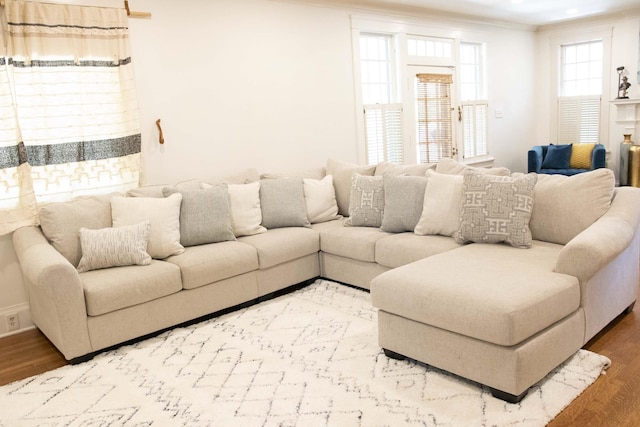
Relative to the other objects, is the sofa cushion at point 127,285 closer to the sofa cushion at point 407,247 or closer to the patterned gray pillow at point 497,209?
the sofa cushion at point 407,247

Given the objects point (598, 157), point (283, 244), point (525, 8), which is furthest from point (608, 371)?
point (525, 8)

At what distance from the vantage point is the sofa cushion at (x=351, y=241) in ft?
12.6

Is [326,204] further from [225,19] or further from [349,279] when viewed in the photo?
[225,19]

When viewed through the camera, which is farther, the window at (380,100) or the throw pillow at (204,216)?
the window at (380,100)

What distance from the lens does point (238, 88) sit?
15.8 ft

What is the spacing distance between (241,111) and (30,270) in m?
2.42

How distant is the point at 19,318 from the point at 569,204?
3754 millimetres

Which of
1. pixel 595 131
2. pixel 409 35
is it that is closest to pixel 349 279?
pixel 409 35

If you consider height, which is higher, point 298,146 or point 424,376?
point 298,146

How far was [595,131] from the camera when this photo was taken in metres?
7.93

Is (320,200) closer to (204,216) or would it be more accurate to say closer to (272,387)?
(204,216)

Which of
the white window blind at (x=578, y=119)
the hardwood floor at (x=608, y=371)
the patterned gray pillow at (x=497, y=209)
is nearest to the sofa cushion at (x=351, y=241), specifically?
the patterned gray pillow at (x=497, y=209)

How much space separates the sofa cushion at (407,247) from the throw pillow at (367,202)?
0.35m

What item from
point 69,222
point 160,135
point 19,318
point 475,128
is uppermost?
point 160,135
